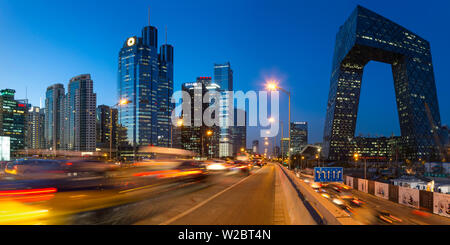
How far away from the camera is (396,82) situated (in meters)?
148

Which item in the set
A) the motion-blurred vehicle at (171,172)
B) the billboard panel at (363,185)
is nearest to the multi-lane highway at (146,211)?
the motion-blurred vehicle at (171,172)

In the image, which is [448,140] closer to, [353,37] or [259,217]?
[353,37]

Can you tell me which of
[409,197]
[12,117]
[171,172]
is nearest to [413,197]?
[409,197]

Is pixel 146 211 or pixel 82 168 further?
pixel 82 168

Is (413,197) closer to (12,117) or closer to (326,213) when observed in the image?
(326,213)

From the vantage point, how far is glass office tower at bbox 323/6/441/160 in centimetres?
13400

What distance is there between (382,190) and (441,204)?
364 inches

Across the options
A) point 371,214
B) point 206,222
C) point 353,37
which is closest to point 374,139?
point 353,37

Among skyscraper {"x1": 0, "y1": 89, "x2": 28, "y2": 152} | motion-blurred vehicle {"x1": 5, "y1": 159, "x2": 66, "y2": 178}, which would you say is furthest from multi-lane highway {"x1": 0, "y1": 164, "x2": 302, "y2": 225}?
skyscraper {"x1": 0, "y1": 89, "x2": 28, "y2": 152}

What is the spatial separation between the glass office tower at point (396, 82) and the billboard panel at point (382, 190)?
421 ft

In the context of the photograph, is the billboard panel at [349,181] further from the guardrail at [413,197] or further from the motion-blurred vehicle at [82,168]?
the motion-blurred vehicle at [82,168]

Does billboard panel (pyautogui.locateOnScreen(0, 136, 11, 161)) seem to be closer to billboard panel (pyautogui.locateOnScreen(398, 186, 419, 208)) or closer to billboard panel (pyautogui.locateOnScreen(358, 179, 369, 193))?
billboard panel (pyautogui.locateOnScreen(398, 186, 419, 208))

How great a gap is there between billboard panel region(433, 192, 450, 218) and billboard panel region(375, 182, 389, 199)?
737 cm
